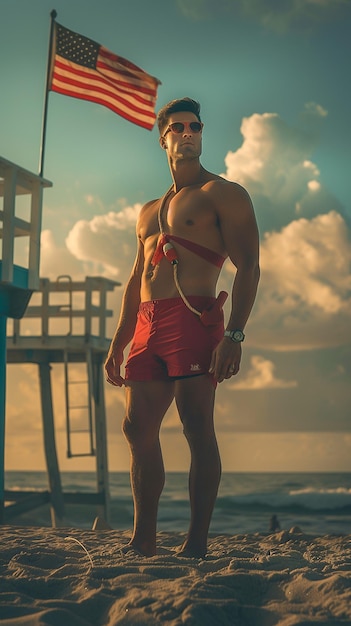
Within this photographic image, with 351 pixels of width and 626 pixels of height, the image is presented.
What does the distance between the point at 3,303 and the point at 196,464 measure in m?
6.01

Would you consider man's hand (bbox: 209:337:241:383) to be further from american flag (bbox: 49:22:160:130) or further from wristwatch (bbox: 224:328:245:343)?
american flag (bbox: 49:22:160:130)

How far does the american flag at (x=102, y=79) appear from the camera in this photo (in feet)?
37.7

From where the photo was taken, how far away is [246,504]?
4047cm

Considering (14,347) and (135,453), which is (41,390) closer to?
(14,347)

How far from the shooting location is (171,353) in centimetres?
495

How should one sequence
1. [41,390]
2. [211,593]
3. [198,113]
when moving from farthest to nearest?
1. [41,390]
2. [198,113]
3. [211,593]

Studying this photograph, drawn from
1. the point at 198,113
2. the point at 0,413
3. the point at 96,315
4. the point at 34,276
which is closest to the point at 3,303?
the point at 34,276

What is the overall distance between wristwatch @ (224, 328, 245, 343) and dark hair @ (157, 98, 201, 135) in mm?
1428

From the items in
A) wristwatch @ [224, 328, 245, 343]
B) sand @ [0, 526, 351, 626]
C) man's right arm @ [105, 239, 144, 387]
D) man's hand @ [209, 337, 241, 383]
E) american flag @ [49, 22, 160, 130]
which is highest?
american flag @ [49, 22, 160, 130]

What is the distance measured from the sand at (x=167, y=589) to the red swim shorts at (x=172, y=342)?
1.06m

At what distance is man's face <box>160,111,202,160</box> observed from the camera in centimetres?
524

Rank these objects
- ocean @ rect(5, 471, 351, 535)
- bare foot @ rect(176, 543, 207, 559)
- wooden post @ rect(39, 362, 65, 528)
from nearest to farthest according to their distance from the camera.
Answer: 1. bare foot @ rect(176, 543, 207, 559)
2. wooden post @ rect(39, 362, 65, 528)
3. ocean @ rect(5, 471, 351, 535)

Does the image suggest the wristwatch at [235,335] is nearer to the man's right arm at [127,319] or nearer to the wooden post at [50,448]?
the man's right arm at [127,319]

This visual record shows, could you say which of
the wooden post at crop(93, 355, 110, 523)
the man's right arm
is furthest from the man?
the wooden post at crop(93, 355, 110, 523)
